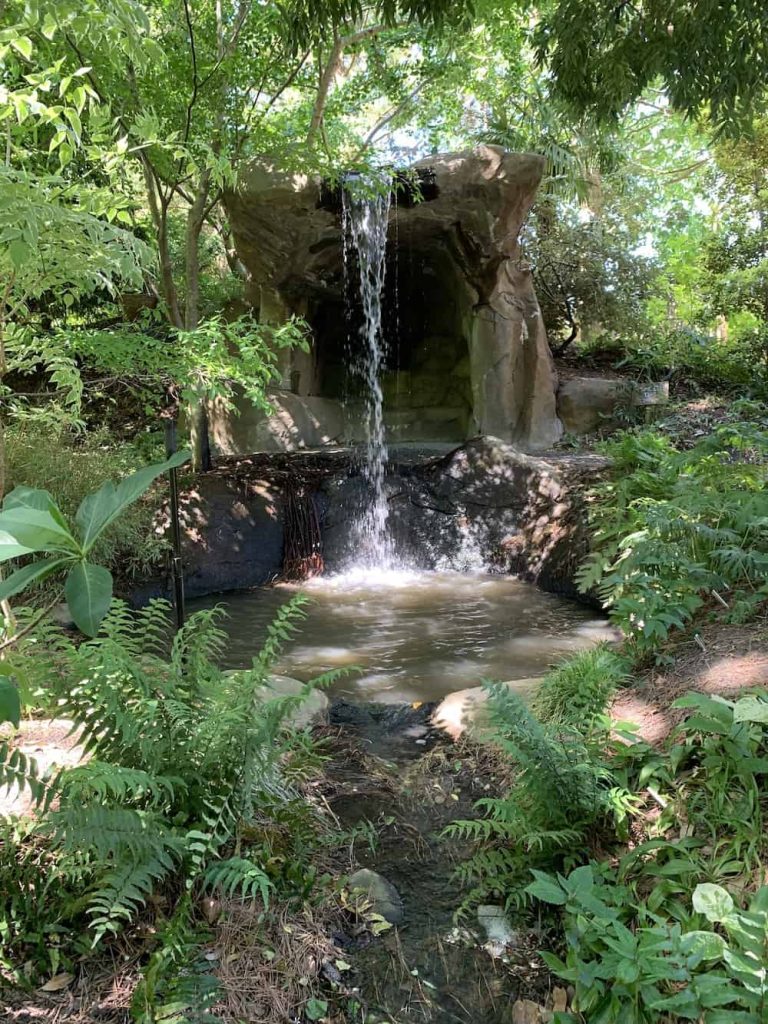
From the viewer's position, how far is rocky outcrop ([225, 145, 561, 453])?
7.90m

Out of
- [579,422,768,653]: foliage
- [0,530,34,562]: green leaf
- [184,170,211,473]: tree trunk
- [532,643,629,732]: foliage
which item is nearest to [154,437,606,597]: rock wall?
[184,170,211,473]: tree trunk

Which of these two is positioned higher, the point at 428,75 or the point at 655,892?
the point at 428,75

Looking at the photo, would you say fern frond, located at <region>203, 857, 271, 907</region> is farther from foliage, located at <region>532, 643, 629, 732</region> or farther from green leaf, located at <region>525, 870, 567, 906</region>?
foliage, located at <region>532, 643, 629, 732</region>

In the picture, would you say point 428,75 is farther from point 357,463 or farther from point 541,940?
point 541,940

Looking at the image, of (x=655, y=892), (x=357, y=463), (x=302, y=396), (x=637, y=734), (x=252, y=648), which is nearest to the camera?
(x=655, y=892)

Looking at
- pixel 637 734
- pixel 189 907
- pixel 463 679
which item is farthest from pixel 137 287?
pixel 463 679

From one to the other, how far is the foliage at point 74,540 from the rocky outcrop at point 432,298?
722 cm

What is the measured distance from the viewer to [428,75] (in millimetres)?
8523

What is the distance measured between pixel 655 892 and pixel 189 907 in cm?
111

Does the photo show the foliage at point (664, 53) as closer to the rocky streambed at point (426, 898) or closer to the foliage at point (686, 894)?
the foliage at point (686, 894)

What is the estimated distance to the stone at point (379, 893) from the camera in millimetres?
2002

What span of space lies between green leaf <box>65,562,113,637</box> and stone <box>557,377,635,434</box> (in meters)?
8.69

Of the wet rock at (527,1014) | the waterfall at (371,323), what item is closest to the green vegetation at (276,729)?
the wet rock at (527,1014)

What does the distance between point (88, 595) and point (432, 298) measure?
9901 mm
